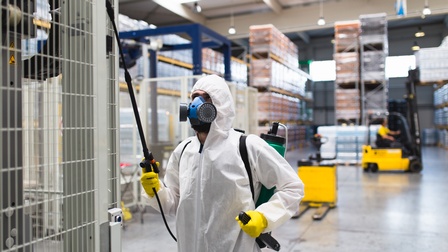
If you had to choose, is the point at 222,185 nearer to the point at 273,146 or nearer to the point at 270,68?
the point at 273,146

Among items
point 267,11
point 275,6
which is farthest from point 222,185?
point 267,11

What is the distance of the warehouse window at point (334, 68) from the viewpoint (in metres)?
24.7

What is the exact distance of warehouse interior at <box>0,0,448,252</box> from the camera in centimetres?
142

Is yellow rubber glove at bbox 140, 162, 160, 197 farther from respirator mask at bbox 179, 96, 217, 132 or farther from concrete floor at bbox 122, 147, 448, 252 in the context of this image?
concrete floor at bbox 122, 147, 448, 252

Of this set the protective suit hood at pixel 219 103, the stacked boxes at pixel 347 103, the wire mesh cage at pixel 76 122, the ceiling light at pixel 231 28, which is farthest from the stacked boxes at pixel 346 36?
the wire mesh cage at pixel 76 122

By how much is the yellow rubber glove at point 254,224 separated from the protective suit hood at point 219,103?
43 cm

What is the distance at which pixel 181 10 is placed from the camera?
48.6 feet

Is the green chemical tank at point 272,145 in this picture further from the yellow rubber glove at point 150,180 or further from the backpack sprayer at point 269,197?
the yellow rubber glove at point 150,180

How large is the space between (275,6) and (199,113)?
14.0 m

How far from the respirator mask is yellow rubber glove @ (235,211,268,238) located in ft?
1.56

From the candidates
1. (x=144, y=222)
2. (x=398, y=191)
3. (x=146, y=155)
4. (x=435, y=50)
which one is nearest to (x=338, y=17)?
(x=435, y=50)

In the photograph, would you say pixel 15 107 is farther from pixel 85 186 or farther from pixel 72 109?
pixel 85 186

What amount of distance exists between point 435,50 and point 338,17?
11.4ft

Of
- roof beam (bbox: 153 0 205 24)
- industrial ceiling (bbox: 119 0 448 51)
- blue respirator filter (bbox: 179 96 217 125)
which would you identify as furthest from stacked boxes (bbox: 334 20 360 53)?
blue respirator filter (bbox: 179 96 217 125)
